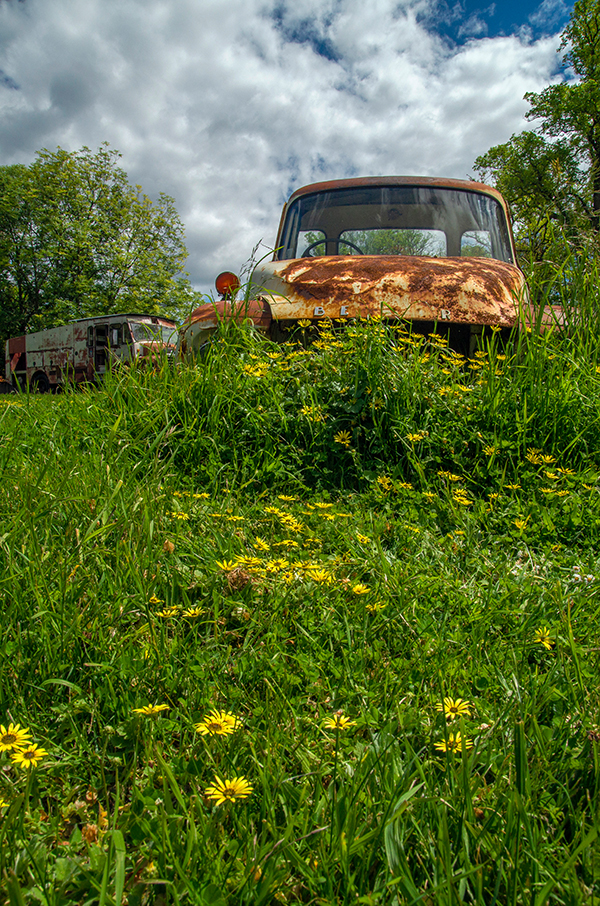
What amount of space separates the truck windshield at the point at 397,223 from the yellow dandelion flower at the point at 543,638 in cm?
398

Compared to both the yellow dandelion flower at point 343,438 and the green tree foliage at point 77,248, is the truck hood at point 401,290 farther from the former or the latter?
the green tree foliage at point 77,248

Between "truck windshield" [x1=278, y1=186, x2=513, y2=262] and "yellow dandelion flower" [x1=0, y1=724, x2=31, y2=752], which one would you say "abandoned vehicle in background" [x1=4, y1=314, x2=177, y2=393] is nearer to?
"truck windshield" [x1=278, y1=186, x2=513, y2=262]

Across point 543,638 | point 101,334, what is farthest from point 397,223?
point 101,334

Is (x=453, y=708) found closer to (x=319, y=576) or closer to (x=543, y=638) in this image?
(x=543, y=638)

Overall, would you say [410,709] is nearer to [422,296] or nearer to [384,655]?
[384,655]

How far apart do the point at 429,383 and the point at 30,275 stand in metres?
37.1

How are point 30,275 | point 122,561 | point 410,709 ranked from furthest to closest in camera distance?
point 30,275 → point 122,561 → point 410,709

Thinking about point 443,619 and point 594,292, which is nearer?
point 443,619

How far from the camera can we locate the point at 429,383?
2.95 metres

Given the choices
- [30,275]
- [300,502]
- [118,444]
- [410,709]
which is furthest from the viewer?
[30,275]

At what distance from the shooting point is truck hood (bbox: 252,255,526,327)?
3219mm

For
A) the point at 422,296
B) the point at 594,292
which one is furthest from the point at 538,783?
the point at 594,292

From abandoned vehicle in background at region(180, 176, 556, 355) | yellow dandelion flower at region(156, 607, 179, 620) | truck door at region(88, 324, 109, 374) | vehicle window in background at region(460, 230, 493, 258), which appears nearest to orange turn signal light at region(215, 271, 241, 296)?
abandoned vehicle in background at region(180, 176, 556, 355)

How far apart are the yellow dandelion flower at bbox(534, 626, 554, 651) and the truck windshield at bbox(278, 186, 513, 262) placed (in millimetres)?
3979
